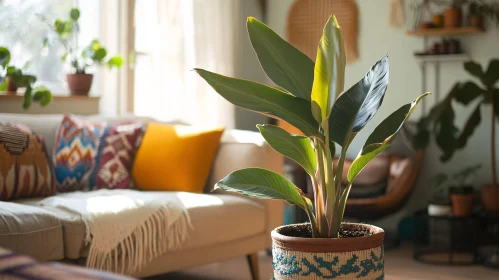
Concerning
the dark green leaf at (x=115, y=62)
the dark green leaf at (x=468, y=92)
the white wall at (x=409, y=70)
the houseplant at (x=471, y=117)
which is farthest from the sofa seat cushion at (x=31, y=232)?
the white wall at (x=409, y=70)

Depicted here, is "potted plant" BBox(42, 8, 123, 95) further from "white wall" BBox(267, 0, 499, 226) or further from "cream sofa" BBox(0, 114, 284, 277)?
"white wall" BBox(267, 0, 499, 226)

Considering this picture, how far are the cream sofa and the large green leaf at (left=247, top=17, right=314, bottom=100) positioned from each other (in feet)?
3.40

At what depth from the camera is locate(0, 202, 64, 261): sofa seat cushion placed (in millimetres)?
2160

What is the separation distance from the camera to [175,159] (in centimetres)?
311

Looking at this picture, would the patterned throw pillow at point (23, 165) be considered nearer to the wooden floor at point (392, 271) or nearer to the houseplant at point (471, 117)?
the wooden floor at point (392, 271)

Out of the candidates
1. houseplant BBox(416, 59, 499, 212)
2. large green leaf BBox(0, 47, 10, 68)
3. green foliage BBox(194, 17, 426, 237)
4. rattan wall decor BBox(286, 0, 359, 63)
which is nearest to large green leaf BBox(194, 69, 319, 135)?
green foliage BBox(194, 17, 426, 237)

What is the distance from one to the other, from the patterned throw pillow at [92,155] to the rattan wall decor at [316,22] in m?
2.35

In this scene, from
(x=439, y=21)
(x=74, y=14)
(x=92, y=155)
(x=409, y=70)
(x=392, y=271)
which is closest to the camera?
(x=92, y=155)

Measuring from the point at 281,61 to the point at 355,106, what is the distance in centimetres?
21

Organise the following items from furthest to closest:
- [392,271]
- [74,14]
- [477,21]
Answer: [477,21] → [392,271] → [74,14]

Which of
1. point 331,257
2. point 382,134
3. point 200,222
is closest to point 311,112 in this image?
point 382,134

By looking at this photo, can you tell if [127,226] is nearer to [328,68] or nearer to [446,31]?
[328,68]

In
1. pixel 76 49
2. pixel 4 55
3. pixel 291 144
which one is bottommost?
pixel 291 144

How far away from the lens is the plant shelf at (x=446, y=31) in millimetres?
4461
